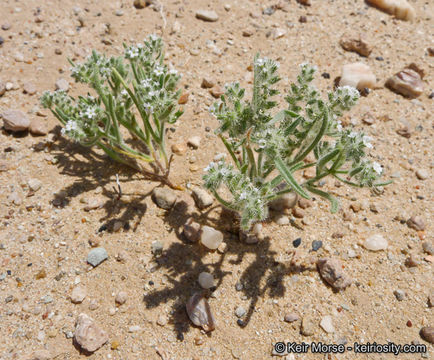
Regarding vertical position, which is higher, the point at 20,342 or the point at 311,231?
the point at 311,231

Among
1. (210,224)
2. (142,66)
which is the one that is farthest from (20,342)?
(142,66)

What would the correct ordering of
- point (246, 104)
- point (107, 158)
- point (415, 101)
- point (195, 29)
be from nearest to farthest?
point (246, 104), point (107, 158), point (415, 101), point (195, 29)

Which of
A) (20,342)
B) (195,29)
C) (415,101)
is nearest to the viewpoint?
(20,342)

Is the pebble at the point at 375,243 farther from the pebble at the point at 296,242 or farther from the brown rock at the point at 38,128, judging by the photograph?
the brown rock at the point at 38,128

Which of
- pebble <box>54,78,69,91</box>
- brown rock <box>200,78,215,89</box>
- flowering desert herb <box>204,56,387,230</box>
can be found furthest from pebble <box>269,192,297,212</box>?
pebble <box>54,78,69,91</box>

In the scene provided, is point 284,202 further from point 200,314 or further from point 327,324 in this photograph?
point 200,314

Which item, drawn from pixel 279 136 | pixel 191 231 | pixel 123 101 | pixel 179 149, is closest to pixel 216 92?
pixel 179 149

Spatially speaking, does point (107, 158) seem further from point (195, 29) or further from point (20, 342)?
point (195, 29)

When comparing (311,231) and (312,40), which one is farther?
(312,40)
